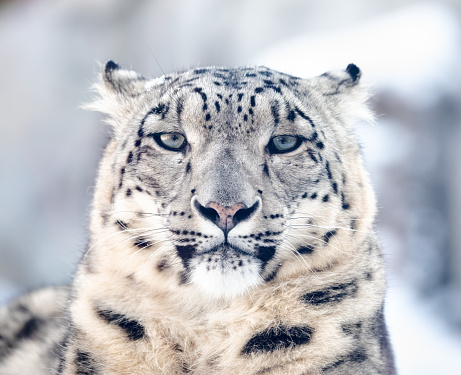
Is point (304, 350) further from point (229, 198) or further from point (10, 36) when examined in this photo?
point (10, 36)

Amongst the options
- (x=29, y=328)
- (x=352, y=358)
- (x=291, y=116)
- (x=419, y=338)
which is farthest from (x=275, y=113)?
(x=419, y=338)

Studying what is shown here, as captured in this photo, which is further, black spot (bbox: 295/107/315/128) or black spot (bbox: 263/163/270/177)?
black spot (bbox: 295/107/315/128)

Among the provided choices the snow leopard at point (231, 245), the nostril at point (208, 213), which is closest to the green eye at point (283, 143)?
the snow leopard at point (231, 245)

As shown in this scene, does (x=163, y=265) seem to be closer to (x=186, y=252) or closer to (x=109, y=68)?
(x=186, y=252)

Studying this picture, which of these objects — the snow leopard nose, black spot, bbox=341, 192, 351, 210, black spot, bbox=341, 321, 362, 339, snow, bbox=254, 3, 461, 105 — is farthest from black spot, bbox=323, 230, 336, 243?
snow, bbox=254, 3, 461, 105

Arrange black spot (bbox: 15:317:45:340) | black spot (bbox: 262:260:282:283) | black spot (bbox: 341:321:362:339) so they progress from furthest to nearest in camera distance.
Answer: black spot (bbox: 15:317:45:340) → black spot (bbox: 262:260:282:283) → black spot (bbox: 341:321:362:339)

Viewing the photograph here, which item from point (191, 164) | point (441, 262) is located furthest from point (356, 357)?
point (441, 262)

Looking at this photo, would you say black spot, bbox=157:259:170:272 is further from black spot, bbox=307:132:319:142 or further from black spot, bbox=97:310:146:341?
black spot, bbox=307:132:319:142
